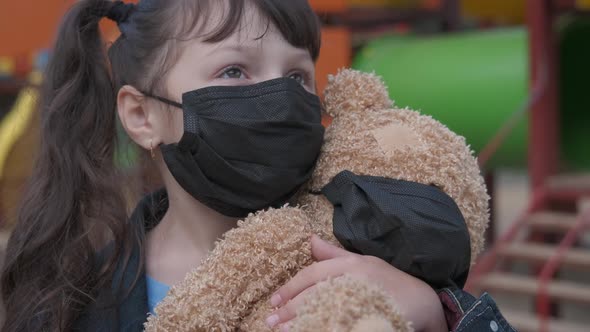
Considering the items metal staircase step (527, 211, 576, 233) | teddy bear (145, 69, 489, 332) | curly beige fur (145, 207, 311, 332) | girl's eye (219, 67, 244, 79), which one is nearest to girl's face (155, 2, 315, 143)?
girl's eye (219, 67, 244, 79)

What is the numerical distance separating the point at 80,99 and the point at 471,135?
438 centimetres

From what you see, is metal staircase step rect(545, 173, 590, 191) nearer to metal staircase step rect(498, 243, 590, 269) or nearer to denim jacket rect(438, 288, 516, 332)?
metal staircase step rect(498, 243, 590, 269)

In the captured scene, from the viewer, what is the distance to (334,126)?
4.70ft

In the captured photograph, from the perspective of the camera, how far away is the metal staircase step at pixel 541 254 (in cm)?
404

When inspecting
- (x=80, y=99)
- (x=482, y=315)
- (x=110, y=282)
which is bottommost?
(x=110, y=282)

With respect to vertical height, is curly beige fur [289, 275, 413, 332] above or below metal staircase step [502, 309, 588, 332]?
above

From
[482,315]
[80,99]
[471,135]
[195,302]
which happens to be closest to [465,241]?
[482,315]

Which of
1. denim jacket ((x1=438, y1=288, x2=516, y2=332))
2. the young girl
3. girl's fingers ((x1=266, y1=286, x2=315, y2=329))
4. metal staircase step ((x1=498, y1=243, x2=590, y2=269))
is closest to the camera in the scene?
girl's fingers ((x1=266, y1=286, x2=315, y2=329))

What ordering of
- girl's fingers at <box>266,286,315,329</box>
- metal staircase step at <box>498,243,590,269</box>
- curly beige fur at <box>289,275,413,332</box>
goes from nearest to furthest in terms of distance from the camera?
1. curly beige fur at <box>289,275,413,332</box>
2. girl's fingers at <box>266,286,315,329</box>
3. metal staircase step at <box>498,243,590,269</box>

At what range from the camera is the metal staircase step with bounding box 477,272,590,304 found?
3.90m

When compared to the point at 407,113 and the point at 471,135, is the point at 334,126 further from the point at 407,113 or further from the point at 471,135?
the point at 471,135

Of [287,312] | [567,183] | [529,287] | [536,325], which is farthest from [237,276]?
[567,183]

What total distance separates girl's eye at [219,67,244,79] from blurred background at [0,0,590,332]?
2.22 meters

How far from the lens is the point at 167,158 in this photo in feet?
4.71
